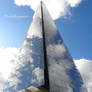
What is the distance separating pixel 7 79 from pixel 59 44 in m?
5.35

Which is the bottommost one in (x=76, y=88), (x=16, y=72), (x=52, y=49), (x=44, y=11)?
(x=76, y=88)

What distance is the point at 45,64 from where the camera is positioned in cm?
1798

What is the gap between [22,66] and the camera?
60.8 ft

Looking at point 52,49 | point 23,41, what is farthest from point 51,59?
point 23,41

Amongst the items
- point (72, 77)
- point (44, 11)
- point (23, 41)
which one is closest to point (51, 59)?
point (72, 77)

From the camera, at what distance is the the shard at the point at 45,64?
16.0 m

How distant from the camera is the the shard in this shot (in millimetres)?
15995

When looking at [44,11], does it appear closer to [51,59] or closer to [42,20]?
[42,20]

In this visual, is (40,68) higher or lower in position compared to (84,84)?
higher

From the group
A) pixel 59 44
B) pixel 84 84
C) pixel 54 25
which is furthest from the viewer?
pixel 54 25

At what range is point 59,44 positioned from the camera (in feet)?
61.9

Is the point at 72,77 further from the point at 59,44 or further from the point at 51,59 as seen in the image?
the point at 59,44

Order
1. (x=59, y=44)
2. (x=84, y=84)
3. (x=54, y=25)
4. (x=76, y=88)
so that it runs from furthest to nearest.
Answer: (x=54, y=25)
(x=59, y=44)
(x=84, y=84)
(x=76, y=88)

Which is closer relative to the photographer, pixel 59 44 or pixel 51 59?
pixel 51 59
